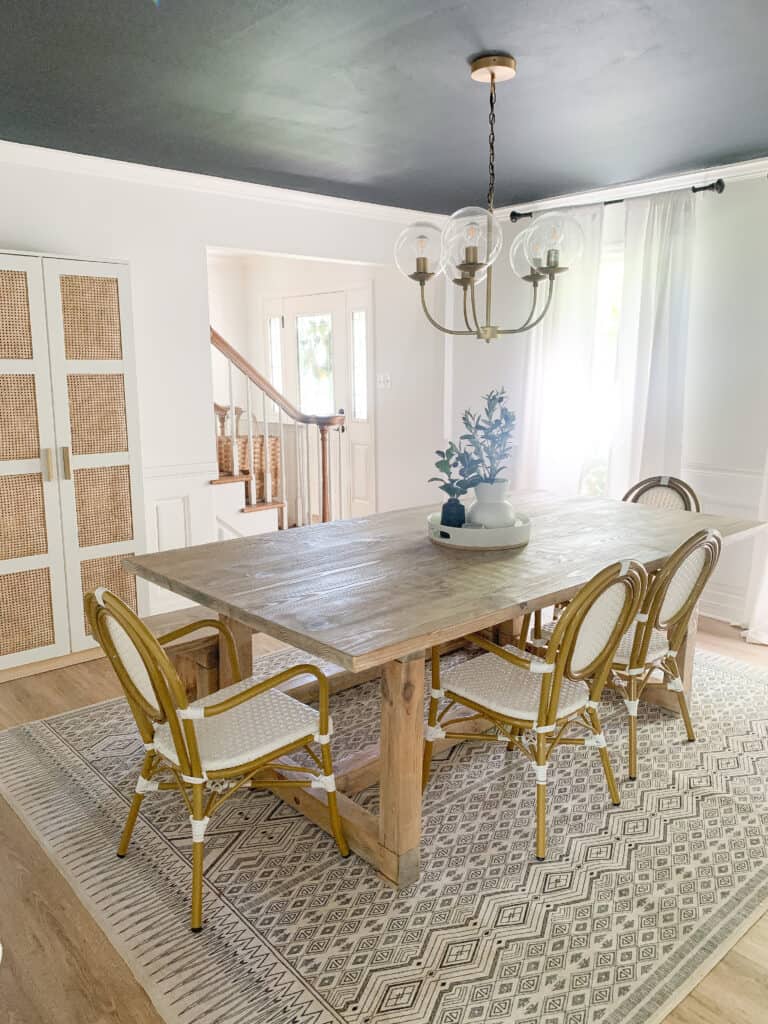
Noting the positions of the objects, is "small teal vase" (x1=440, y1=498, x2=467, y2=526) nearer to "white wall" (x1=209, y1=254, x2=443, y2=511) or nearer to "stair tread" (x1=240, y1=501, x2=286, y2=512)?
"stair tread" (x1=240, y1=501, x2=286, y2=512)

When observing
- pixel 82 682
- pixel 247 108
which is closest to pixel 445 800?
pixel 82 682

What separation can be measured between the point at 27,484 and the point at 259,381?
6.41 feet

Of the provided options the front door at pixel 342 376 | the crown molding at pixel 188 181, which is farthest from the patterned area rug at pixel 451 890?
the front door at pixel 342 376

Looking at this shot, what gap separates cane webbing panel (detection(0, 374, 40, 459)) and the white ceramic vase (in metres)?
2.07

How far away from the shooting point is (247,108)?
3.03 meters

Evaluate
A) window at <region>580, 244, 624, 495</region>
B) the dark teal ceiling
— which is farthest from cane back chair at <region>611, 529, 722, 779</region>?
window at <region>580, 244, 624, 495</region>

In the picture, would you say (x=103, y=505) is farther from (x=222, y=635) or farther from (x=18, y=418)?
(x=222, y=635)

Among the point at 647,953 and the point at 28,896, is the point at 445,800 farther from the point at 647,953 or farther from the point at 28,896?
the point at 28,896

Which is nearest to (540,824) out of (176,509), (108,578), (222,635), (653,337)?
(222,635)

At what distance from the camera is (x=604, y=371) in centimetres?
479

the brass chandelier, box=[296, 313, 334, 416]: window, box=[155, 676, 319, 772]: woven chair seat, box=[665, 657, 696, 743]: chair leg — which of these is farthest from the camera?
box=[296, 313, 334, 416]: window

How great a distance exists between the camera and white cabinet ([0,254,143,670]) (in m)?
3.38

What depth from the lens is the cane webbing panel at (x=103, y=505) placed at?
364 centimetres

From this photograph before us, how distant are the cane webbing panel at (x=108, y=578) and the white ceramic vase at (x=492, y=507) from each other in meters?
1.81
